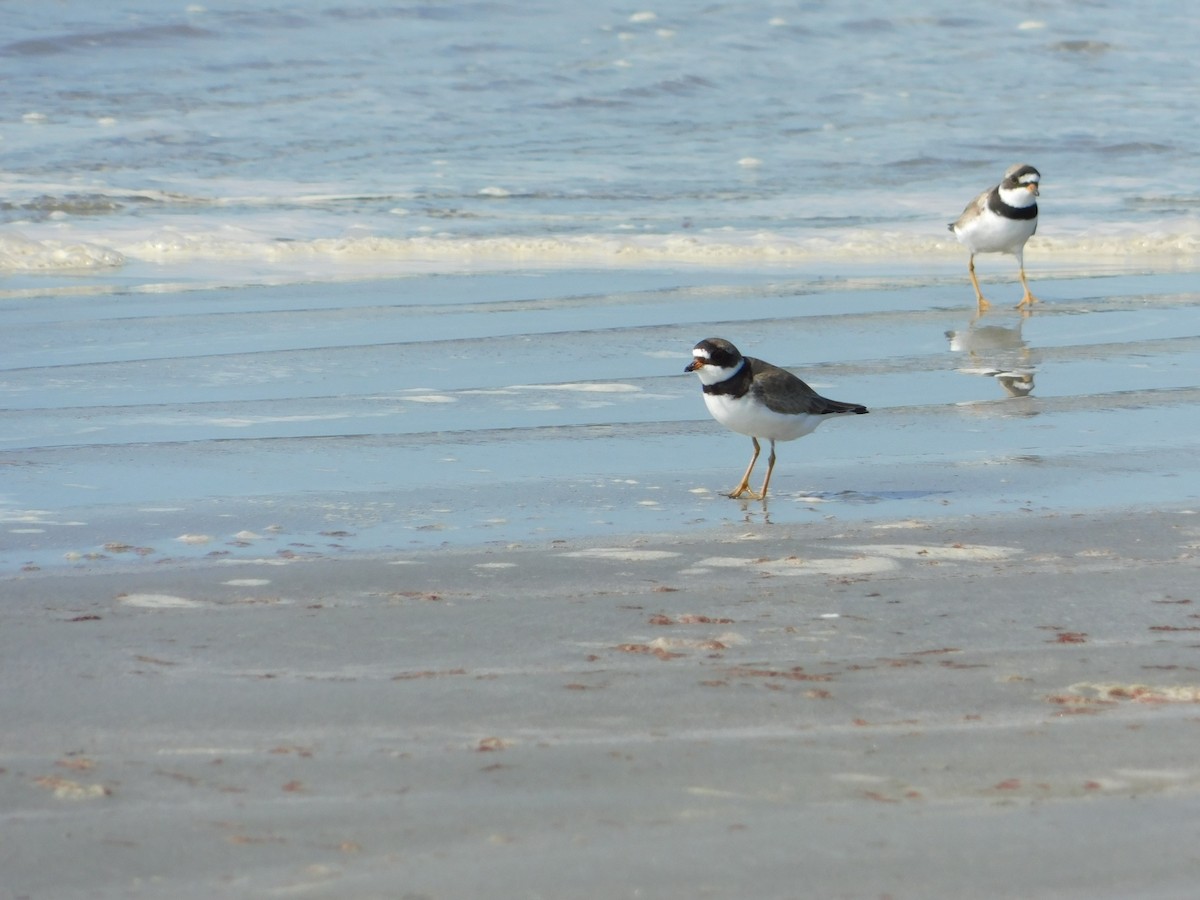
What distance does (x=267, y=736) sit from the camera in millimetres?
3477

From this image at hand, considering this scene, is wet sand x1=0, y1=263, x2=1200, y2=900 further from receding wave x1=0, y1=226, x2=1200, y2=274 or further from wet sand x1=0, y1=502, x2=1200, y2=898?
receding wave x1=0, y1=226, x2=1200, y2=274

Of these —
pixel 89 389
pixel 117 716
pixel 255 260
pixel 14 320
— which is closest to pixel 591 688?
Result: pixel 117 716

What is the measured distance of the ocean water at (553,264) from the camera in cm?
653

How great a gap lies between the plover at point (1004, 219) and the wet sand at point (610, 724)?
6.77 meters

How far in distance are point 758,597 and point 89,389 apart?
4721 mm

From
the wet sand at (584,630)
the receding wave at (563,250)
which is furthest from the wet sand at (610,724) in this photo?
the receding wave at (563,250)

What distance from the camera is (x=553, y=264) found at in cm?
1338

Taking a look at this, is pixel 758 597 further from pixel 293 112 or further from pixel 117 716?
pixel 293 112

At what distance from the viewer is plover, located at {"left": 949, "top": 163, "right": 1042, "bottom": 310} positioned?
38.6 feet

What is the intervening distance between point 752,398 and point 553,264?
7069 millimetres

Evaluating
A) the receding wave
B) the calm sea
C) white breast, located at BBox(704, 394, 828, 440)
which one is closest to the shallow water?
white breast, located at BBox(704, 394, 828, 440)

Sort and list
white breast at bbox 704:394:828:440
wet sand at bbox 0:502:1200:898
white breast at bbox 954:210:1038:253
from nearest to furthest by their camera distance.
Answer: wet sand at bbox 0:502:1200:898, white breast at bbox 704:394:828:440, white breast at bbox 954:210:1038:253

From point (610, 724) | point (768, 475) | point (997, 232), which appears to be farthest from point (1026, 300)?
point (610, 724)

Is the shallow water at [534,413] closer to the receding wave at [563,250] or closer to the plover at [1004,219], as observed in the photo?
the plover at [1004,219]
